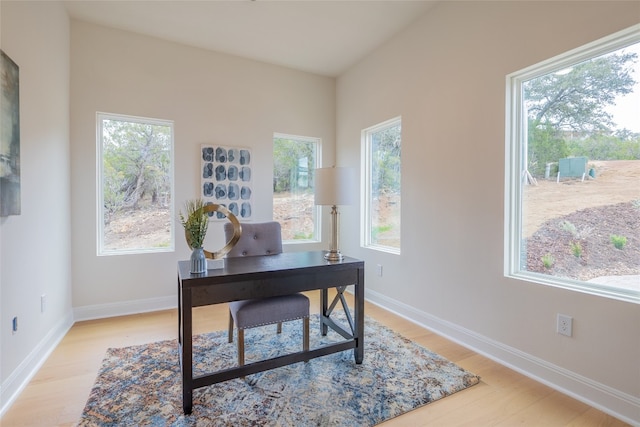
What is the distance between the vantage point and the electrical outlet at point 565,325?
6.13 feet

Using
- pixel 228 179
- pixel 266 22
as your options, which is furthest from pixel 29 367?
pixel 266 22

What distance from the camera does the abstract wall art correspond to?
1.70 meters

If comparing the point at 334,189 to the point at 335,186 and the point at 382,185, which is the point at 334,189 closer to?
the point at 335,186

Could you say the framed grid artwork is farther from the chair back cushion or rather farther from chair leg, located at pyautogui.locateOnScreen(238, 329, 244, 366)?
chair leg, located at pyautogui.locateOnScreen(238, 329, 244, 366)

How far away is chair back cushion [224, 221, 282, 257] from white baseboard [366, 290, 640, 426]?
160 centimetres

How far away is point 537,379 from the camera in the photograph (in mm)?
2025

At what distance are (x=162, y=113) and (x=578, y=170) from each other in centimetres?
378

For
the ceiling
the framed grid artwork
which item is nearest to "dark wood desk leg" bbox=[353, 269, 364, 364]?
the framed grid artwork

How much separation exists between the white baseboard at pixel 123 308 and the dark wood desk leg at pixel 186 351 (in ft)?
6.39

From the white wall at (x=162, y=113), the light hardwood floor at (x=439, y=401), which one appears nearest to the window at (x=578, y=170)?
the light hardwood floor at (x=439, y=401)

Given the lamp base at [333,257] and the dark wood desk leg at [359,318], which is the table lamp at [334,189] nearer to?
the lamp base at [333,257]

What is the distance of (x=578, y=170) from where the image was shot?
196cm

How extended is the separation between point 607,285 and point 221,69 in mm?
4061

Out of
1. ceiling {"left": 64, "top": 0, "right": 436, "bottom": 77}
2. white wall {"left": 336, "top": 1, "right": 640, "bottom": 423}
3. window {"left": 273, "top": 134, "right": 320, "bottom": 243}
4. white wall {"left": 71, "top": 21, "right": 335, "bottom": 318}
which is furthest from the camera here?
window {"left": 273, "top": 134, "right": 320, "bottom": 243}
